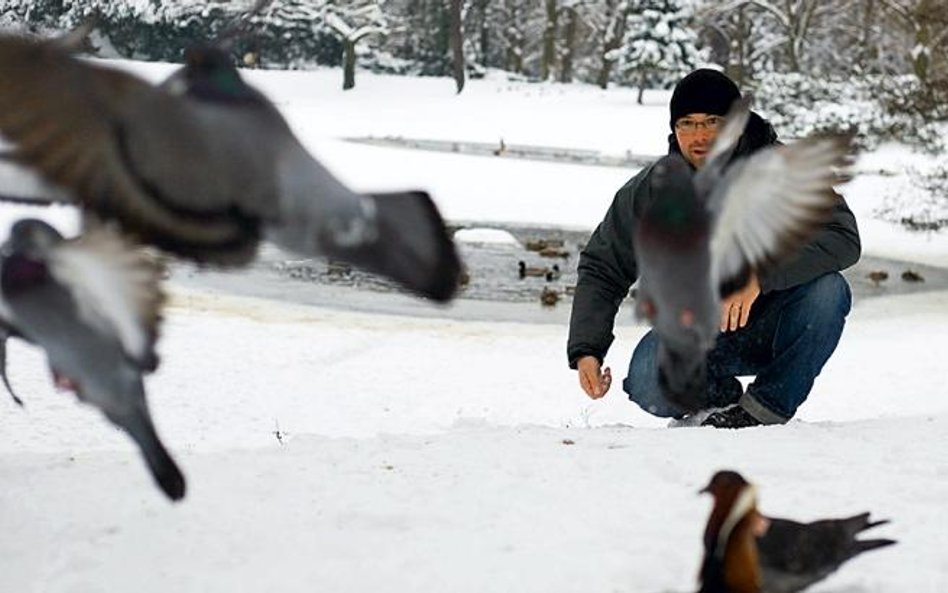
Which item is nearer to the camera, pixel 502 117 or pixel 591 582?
pixel 591 582

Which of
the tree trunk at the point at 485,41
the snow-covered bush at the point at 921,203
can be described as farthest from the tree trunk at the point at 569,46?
the snow-covered bush at the point at 921,203

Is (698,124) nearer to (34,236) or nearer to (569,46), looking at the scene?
(34,236)

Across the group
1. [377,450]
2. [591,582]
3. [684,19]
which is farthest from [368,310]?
[684,19]

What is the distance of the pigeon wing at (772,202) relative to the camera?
110 centimetres

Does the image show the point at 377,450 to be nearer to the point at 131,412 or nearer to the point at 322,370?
the point at 131,412

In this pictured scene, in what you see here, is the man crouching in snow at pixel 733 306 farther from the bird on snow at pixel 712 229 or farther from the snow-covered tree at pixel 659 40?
the snow-covered tree at pixel 659 40

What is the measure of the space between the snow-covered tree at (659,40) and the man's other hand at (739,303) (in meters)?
17.0

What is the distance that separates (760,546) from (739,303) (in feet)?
1.80

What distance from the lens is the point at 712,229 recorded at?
1.08 m

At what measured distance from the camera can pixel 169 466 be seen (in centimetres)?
102

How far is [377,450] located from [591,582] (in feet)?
3.87

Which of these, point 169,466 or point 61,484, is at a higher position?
point 169,466

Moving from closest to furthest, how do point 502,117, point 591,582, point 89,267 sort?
point 89,267 → point 591,582 → point 502,117

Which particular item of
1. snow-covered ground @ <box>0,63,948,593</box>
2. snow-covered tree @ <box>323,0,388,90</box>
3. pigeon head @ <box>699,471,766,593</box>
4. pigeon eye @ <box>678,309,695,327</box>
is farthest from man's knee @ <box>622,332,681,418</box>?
pigeon eye @ <box>678,309,695,327</box>
